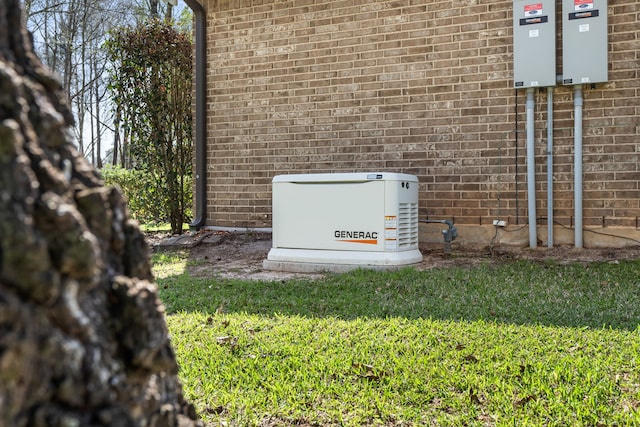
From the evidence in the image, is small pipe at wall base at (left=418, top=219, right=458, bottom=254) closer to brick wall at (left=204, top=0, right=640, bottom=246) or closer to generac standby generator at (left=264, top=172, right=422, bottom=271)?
brick wall at (left=204, top=0, right=640, bottom=246)

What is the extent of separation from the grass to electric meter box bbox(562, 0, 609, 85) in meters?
2.56

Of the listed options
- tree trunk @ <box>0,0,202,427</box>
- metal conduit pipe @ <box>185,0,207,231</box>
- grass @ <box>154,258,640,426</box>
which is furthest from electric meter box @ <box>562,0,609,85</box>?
tree trunk @ <box>0,0,202,427</box>

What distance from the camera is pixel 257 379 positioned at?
2459 mm

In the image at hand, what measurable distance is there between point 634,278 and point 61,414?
16.7ft

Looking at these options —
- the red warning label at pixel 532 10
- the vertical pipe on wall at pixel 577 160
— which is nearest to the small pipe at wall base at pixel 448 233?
the vertical pipe on wall at pixel 577 160

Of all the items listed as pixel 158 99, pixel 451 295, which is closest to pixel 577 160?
pixel 451 295

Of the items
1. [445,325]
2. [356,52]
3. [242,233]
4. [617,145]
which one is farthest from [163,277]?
[617,145]

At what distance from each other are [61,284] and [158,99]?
865 cm

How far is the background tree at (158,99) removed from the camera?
8.65 m

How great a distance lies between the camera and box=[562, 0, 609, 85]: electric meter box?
5965 millimetres

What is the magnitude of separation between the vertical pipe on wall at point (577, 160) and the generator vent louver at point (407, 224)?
6.22ft

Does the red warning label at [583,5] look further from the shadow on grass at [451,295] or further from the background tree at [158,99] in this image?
the background tree at [158,99]

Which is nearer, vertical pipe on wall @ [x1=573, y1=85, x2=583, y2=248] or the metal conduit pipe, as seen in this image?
vertical pipe on wall @ [x1=573, y1=85, x2=583, y2=248]

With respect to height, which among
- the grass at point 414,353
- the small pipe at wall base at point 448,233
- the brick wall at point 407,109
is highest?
the brick wall at point 407,109
